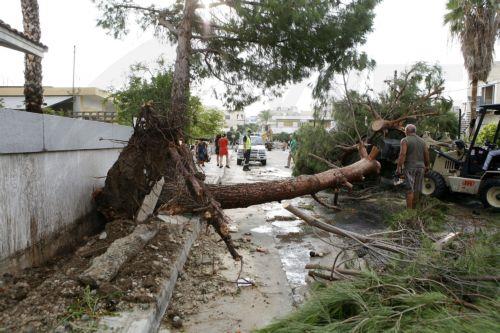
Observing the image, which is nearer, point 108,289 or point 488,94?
point 108,289

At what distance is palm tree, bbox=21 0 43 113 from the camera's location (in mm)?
8422

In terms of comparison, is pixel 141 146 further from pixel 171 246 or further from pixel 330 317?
pixel 330 317

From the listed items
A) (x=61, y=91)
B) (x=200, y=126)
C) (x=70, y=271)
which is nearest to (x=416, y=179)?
(x=200, y=126)

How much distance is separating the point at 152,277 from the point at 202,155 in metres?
13.9

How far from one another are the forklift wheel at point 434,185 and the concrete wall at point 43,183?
25.4ft

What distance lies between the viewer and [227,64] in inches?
436

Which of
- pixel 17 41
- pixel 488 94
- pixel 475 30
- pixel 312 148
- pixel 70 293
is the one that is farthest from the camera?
pixel 488 94

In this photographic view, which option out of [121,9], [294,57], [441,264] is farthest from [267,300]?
[121,9]

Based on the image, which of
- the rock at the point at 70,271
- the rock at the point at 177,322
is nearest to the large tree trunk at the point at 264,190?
the rock at the point at 70,271

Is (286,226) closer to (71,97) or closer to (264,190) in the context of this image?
(264,190)

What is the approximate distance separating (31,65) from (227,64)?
483cm

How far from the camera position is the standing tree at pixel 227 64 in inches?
205

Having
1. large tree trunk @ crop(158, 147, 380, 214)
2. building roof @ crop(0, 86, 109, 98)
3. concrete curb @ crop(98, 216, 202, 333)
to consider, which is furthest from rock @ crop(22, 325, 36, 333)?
building roof @ crop(0, 86, 109, 98)

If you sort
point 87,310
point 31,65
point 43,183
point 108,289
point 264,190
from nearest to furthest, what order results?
1. point 87,310
2. point 108,289
3. point 43,183
4. point 264,190
5. point 31,65
